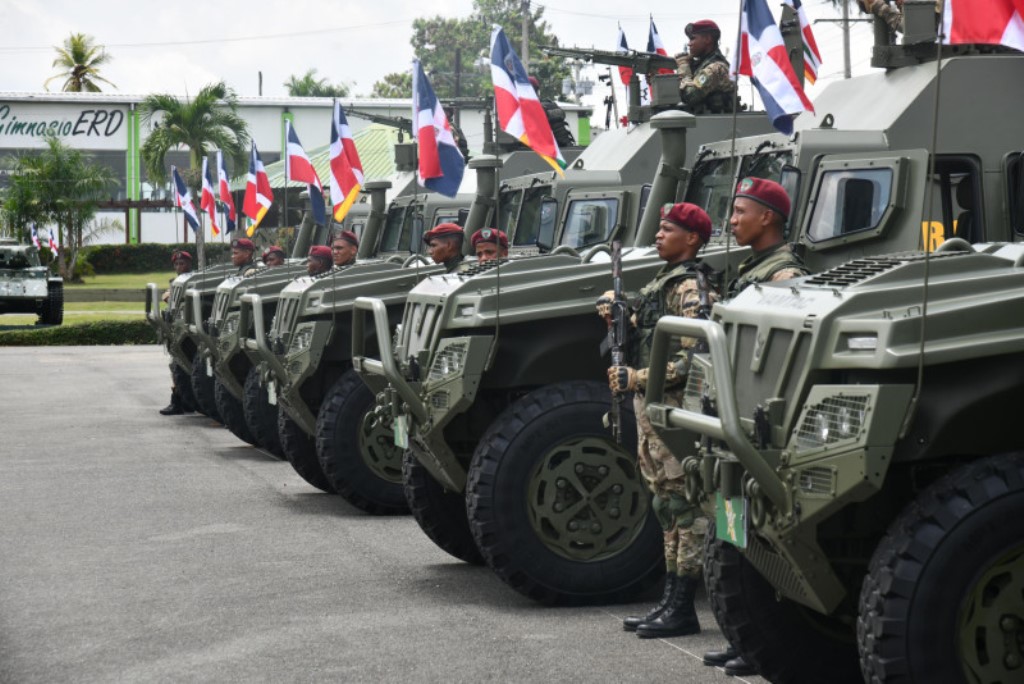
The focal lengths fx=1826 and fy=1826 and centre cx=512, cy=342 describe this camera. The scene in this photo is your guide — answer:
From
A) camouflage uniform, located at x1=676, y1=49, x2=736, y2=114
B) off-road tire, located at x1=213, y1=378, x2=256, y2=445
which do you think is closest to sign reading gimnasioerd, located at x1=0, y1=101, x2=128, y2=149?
off-road tire, located at x1=213, y1=378, x2=256, y2=445

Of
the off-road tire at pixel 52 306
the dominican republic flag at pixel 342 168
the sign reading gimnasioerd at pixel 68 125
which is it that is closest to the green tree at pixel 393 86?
the sign reading gimnasioerd at pixel 68 125

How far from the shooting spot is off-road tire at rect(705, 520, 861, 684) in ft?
18.6

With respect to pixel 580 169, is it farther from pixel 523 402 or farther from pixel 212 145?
pixel 212 145

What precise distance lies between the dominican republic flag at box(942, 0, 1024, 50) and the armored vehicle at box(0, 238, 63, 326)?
31.3m

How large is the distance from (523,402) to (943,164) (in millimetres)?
2452

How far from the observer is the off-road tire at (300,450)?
1195 cm

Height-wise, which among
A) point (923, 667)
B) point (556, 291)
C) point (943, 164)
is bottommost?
point (923, 667)

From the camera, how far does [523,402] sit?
790cm

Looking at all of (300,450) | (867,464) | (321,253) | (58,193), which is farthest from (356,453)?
(58,193)

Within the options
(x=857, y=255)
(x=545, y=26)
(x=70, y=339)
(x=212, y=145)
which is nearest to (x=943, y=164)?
(x=857, y=255)

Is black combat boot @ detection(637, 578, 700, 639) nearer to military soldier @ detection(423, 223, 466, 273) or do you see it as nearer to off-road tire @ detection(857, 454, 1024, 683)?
off-road tire @ detection(857, 454, 1024, 683)

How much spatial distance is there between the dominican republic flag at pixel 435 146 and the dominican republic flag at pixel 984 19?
5837mm

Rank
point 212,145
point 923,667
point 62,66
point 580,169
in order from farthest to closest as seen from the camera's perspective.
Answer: point 62,66, point 212,145, point 580,169, point 923,667

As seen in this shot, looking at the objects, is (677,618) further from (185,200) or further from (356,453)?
(185,200)
